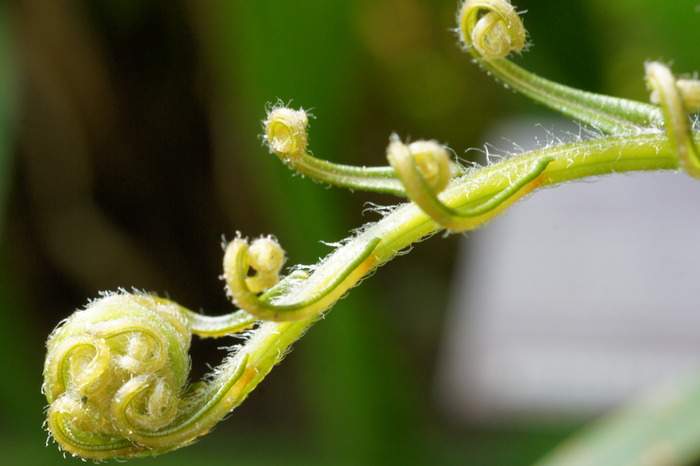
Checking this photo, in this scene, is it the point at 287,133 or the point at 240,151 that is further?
the point at 240,151

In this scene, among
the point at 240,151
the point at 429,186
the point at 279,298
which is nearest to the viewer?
the point at 429,186

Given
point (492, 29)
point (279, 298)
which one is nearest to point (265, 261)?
point (279, 298)

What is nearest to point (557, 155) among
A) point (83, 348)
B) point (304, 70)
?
point (83, 348)

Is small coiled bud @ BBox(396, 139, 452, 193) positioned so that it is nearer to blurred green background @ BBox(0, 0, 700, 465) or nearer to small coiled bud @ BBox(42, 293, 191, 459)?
small coiled bud @ BBox(42, 293, 191, 459)

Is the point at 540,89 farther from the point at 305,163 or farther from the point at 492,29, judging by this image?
the point at 305,163

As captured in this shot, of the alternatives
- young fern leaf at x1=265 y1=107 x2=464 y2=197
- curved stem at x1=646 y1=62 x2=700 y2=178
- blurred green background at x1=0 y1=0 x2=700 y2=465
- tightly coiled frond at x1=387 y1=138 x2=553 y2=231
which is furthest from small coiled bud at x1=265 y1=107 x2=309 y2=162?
blurred green background at x1=0 y1=0 x2=700 y2=465

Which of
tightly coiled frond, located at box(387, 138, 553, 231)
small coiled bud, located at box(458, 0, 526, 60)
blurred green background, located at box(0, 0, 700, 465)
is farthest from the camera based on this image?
blurred green background, located at box(0, 0, 700, 465)

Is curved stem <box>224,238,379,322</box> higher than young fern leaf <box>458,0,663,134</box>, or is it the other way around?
young fern leaf <box>458,0,663,134</box>
